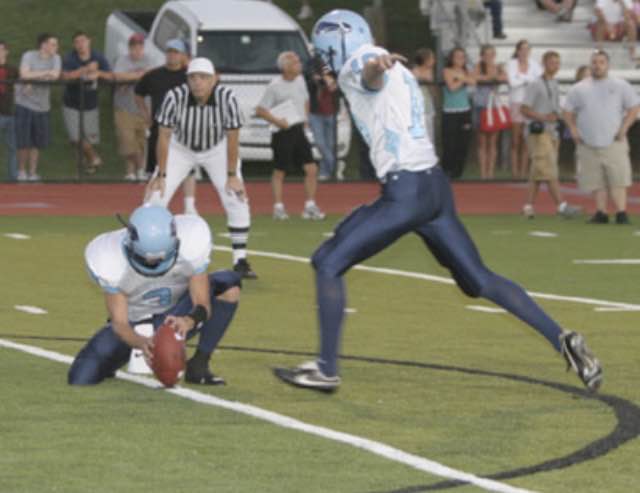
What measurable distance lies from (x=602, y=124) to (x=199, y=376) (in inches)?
465

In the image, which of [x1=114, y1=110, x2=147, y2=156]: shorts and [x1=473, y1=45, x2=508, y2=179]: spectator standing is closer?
[x1=114, y1=110, x2=147, y2=156]: shorts

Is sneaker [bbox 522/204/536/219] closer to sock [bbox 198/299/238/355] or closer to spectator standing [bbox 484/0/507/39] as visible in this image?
spectator standing [bbox 484/0/507/39]

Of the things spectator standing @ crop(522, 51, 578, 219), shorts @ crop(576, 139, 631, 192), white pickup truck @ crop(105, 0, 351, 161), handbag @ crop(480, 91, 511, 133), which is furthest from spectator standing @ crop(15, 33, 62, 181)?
shorts @ crop(576, 139, 631, 192)

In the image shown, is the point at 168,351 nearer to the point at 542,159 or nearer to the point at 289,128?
the point at 289,128

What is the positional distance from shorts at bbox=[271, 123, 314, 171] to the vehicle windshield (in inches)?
230

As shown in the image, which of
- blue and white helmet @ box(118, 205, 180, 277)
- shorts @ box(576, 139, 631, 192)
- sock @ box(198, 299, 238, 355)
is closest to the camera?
blue and white helmet @ box(118, 205, 180, 277)

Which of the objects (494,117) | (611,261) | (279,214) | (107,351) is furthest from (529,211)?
(107,351)

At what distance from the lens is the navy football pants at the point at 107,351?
1129cm

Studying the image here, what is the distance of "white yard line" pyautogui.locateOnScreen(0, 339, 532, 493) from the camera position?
8820 mm

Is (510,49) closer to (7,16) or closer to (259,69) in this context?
(259,69)

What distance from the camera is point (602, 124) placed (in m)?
22.5

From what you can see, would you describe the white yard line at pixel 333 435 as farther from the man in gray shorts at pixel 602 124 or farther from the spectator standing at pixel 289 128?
the man in gray shorts at pixel 602 124

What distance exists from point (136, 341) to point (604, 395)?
2454 millimetres

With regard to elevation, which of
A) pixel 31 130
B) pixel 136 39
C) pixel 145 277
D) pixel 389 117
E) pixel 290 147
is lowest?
pixel 31 130
